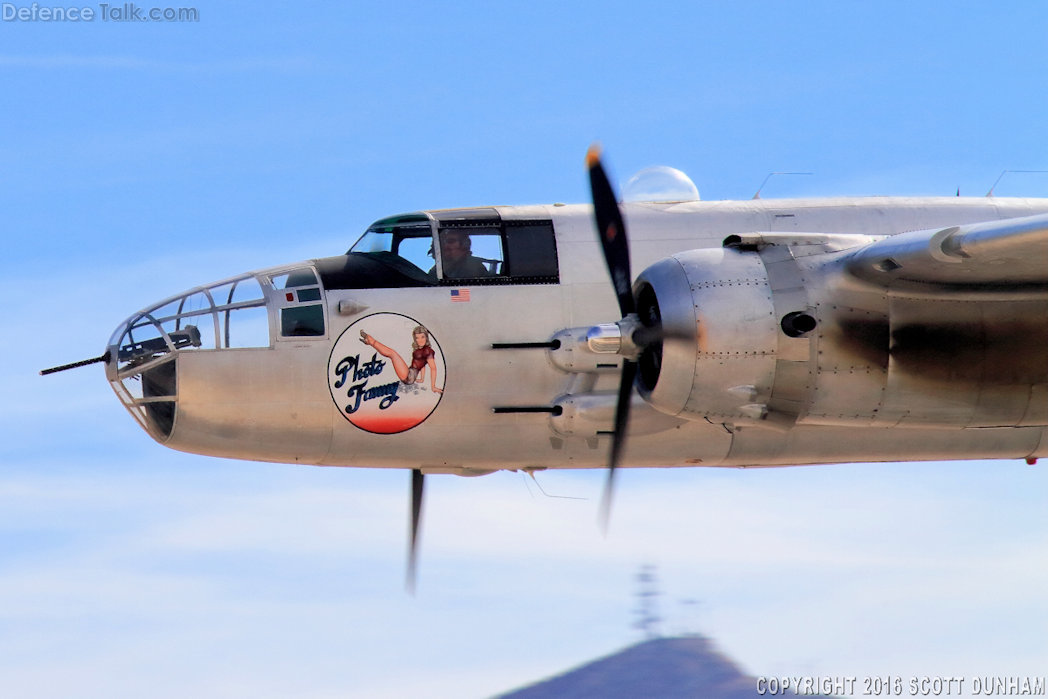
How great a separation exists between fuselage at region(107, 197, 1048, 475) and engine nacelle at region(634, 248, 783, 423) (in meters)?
2.15

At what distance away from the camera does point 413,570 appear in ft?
65.1

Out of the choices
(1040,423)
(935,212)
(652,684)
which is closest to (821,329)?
(1040,423)

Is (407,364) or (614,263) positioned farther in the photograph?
(407,364)

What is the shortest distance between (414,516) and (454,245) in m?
3.86

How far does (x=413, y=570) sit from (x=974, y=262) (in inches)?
351

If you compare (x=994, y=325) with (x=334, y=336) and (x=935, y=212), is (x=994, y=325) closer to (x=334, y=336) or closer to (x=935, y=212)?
(x=935, y=212)

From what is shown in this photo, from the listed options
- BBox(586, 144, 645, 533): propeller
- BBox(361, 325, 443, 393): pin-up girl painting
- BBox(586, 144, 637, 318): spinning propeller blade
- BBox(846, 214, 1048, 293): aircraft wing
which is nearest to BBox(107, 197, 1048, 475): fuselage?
BBox(361, 325, 443, 393): pin-up girl painting

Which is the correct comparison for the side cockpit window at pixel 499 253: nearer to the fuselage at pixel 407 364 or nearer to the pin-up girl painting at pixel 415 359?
the fuselage at pixel 407 364

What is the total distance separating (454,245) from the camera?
1812 cm

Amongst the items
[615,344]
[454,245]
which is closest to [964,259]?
[615,344]

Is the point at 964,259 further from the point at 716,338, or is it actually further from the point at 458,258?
the point at 458,258

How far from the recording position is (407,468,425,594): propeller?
19.3 metres

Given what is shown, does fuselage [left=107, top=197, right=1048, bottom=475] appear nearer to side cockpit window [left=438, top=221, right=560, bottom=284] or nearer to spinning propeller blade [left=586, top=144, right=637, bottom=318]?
side cockpit window [left=438, top=221, right=560, bottom=284]

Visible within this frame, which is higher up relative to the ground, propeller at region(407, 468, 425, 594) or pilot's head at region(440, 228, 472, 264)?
pilot's head at region(440, 228, 472, 264)
